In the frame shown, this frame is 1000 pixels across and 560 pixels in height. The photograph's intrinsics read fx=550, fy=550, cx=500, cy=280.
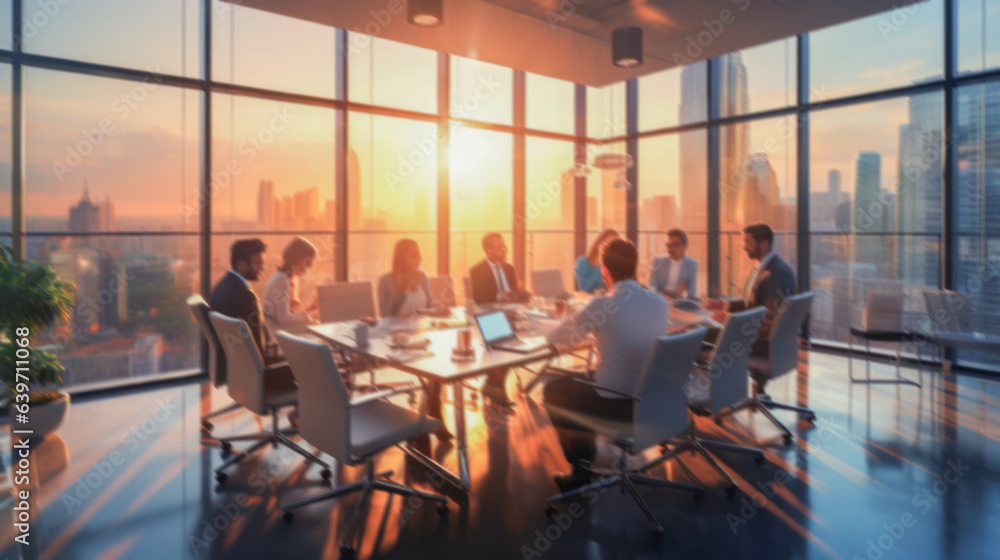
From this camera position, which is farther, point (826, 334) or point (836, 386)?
point (826, 334)

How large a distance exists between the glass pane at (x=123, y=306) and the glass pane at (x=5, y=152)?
0.76ft

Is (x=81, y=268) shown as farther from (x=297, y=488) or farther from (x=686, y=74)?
(x=686, y=74)

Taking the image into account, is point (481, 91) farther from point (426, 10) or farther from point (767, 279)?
point (767, 279)

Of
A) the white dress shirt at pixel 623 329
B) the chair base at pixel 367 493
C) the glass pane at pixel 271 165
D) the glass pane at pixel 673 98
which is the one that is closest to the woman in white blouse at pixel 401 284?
the chair base at pixel 367 493

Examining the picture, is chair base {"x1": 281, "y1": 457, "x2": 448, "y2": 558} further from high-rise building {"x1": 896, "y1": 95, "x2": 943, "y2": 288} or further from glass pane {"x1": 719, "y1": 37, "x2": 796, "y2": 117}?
glass pane {"x1": 719, "y1": 37, "x2": 796, "y2": 117}

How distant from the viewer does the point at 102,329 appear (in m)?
4.91

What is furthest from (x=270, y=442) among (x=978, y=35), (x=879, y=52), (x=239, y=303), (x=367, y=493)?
(x=978, y=35)

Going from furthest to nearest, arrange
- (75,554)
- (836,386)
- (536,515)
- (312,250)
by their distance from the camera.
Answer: (836,386)
(312,250)
(536,515)
(75,554)

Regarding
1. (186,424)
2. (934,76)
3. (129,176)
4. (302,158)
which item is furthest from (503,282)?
(934,76)

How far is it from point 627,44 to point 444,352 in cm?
348

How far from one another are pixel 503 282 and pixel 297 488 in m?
2.85

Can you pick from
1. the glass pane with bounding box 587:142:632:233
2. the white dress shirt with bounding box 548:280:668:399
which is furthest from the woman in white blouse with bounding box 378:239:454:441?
the glass pane with bounding box 587:142:632:233

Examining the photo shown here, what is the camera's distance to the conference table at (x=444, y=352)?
287 centimetres

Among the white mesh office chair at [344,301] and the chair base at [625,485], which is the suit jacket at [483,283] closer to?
the white mesh office chair at [344,301]
